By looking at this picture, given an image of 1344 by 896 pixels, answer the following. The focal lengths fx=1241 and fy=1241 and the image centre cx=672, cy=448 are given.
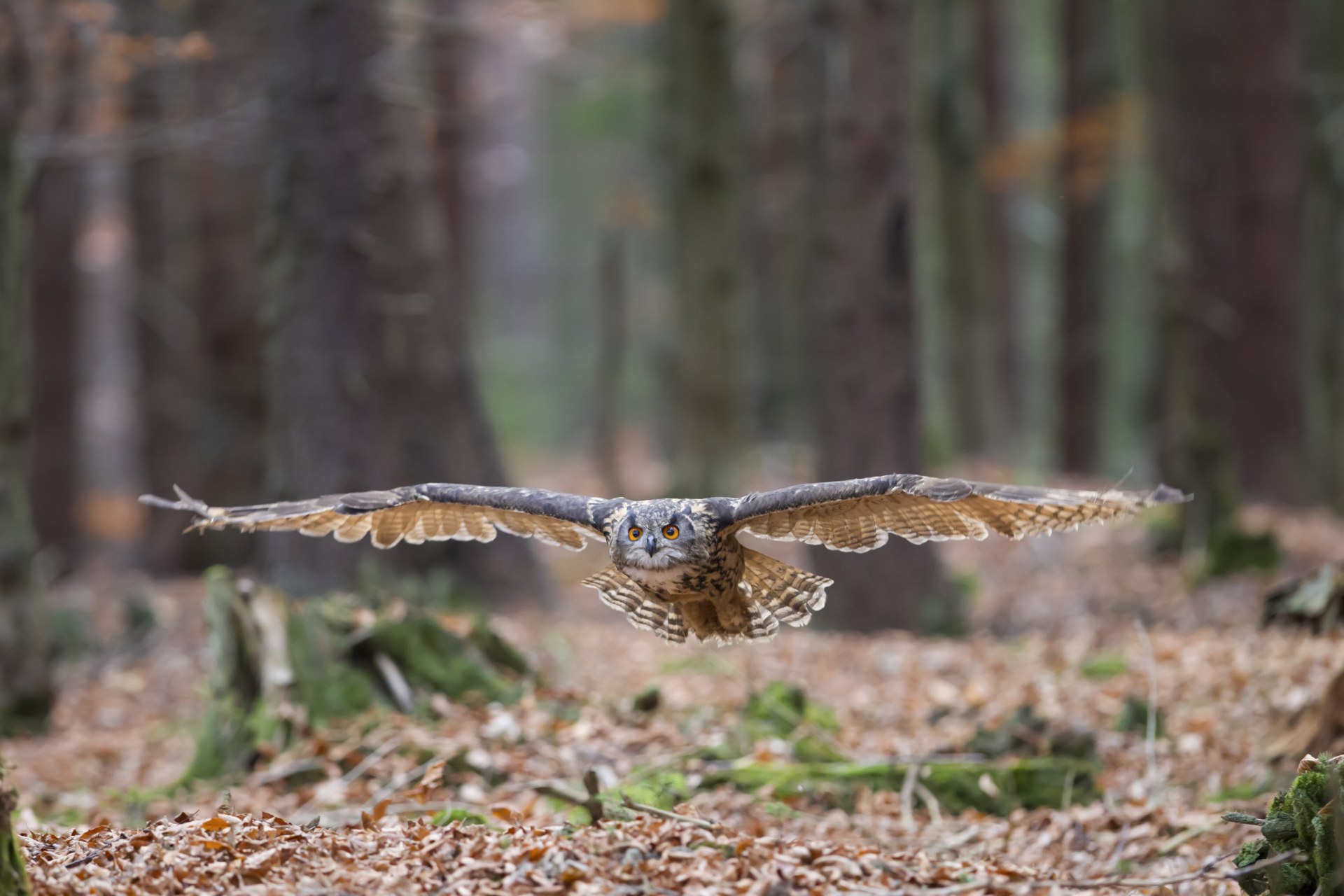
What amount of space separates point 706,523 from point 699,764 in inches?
49.9

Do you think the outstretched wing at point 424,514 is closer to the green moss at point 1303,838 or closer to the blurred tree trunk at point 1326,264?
the green moss at point 1303,838

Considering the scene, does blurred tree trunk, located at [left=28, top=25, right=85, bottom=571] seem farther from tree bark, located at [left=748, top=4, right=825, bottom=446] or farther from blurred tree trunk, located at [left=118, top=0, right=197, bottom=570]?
tree bark, located at [left=748, top=4, right=825, bottom=446]

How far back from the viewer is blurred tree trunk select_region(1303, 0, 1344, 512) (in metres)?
15.1

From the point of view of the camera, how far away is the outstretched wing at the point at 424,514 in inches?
223

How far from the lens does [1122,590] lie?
36.2 ft

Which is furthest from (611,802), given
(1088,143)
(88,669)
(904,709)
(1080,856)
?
(1088,143)

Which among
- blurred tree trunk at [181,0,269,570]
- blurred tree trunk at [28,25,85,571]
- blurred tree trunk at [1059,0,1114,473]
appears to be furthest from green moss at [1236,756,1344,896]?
blurred tree trunk at [1059,0,1114,473]

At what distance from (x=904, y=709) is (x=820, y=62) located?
6850 millimetres

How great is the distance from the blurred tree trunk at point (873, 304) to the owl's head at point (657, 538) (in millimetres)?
4611

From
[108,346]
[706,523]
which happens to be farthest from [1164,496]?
[108,346]

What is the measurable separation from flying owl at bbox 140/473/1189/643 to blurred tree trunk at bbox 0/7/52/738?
2911mm

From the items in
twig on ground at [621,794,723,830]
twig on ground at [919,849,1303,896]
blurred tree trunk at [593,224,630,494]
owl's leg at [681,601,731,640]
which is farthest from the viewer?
blurred tree trunk at [593,224,630,494]

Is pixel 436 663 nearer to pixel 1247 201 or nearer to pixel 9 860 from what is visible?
pixel 9 860

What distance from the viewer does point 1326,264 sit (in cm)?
1526
